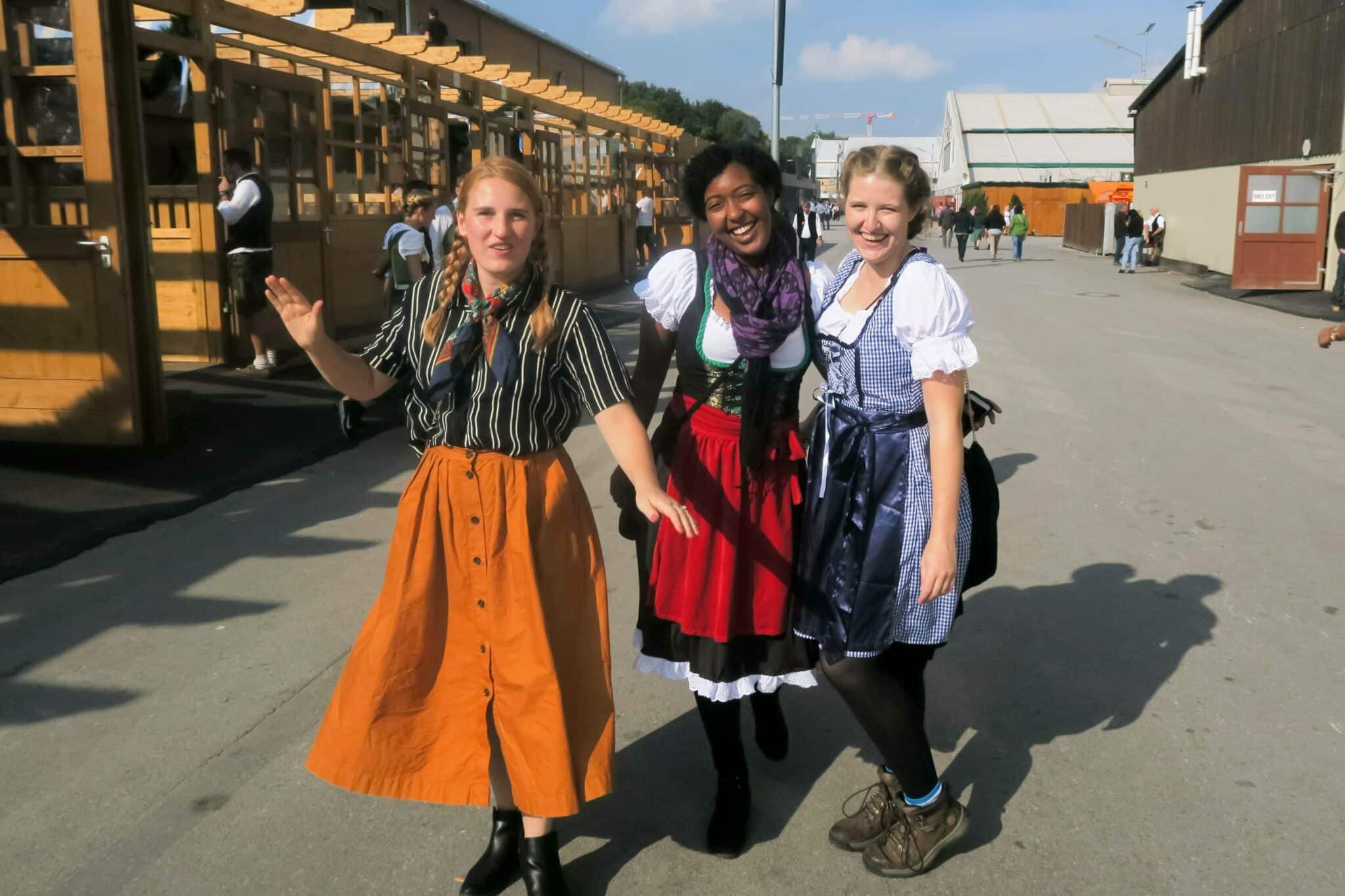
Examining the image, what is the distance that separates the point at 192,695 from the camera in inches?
162

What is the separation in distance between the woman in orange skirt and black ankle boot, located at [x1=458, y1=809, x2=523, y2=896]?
106 millimetres

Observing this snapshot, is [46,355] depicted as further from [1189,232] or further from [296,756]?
[1189,232]

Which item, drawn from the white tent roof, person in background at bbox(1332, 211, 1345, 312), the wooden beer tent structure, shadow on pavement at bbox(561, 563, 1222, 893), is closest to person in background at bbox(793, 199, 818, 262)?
the wooden beer tent structure

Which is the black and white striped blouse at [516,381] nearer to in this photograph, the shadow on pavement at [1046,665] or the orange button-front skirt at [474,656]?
the orange button-front skirt at [474,656]

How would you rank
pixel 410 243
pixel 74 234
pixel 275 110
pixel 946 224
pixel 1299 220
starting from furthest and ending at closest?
pixel 946 224
pixel 1299 220
pixel 275 110
pixel 410 243
pixel 74 234

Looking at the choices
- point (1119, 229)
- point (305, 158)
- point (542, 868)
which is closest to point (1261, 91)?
point (1119, 229)

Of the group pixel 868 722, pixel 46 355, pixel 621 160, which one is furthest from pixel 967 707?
pixel 621 160

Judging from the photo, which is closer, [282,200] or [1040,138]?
[282,200]

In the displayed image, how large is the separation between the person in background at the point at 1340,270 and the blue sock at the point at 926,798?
19036 millimetres

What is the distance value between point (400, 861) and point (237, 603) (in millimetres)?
2240

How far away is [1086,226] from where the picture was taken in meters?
42.6

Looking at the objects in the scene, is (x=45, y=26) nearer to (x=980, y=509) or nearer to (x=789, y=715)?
(x=789, y=715)

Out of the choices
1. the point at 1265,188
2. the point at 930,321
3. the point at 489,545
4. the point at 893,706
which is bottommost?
the point at 893,706

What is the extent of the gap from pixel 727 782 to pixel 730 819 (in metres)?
0.10
